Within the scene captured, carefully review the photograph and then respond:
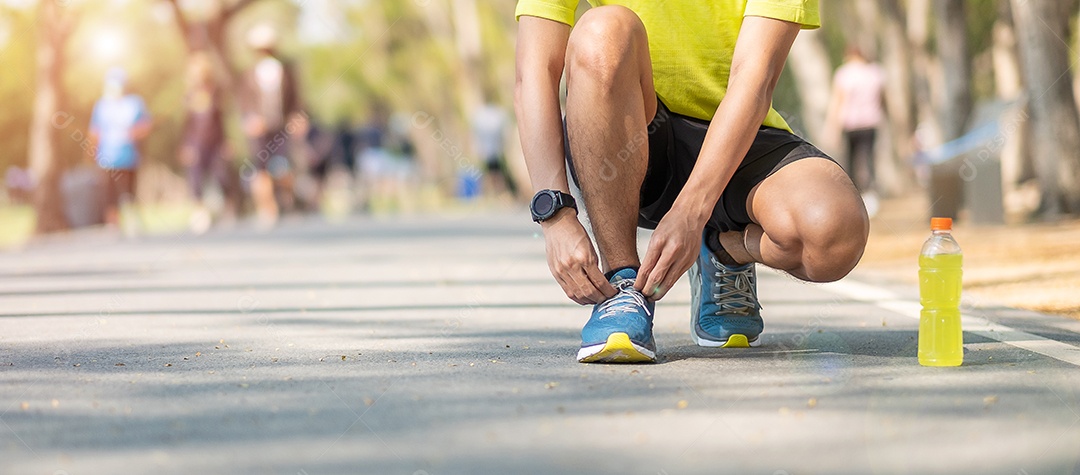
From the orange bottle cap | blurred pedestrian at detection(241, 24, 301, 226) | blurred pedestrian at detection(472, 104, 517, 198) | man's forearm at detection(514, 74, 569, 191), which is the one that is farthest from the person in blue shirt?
the orange bottle cap

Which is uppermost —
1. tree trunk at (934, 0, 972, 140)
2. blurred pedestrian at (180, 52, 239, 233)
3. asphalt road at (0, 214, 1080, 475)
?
tree trunk at (934, 0, 972, 140)

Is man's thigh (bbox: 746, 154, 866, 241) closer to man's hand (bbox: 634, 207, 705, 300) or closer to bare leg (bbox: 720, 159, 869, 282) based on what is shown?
bare leg (bbox: 720, 159, 869, 282)

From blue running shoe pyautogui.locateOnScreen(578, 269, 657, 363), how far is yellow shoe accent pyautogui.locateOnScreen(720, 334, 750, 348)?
0.57 meters

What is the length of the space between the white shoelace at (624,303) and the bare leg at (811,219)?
0.44m

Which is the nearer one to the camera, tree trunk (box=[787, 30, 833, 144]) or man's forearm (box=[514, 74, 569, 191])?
man's forearm (box=[514, 74, 569, 191])

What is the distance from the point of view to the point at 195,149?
60.5 feet

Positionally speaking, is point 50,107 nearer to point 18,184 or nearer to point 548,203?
point 548,203

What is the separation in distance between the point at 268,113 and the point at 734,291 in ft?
44.9

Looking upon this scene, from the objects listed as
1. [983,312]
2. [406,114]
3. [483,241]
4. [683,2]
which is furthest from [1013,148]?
[406,114]

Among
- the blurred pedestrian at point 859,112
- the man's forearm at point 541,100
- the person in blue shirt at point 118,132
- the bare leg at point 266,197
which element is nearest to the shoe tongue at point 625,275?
the man's forearm at point 541,100

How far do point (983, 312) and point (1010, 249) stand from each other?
438cm

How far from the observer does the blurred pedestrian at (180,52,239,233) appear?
18141 mm

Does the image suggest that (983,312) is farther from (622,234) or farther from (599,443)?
(599,443)

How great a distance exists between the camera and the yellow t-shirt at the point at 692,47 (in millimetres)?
4777
